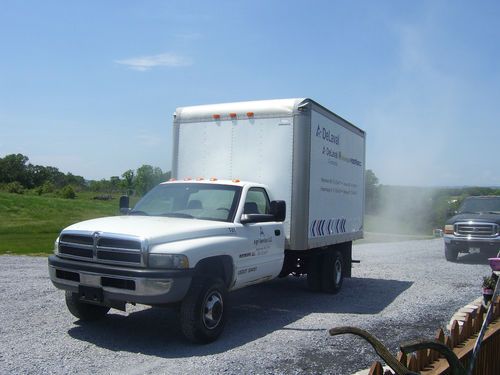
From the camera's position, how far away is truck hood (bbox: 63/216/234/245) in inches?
240

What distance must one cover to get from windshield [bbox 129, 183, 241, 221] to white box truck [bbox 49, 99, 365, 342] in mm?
17

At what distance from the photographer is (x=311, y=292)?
33.4ft

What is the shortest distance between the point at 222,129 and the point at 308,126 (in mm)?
1476

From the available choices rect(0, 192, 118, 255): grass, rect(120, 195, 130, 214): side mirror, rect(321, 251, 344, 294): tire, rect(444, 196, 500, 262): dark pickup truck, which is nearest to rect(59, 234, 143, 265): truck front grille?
rect(120, 195, 130, 214): side mirror

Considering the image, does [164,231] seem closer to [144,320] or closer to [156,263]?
[156,263]

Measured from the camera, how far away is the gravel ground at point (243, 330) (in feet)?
17.9

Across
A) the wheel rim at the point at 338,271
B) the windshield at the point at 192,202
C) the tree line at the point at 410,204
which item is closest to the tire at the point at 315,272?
the wheel rim at the point at 338,271

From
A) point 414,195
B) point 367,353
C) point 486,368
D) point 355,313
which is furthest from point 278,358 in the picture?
point 414,195

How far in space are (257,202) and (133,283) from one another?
8.81 feet

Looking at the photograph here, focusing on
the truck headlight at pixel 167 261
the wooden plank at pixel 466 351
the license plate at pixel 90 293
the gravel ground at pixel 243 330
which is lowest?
the gravel ground at pixel 243 330

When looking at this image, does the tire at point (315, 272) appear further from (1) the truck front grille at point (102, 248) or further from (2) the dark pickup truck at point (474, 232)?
(2) the dark pickup truck at point (474, 232)

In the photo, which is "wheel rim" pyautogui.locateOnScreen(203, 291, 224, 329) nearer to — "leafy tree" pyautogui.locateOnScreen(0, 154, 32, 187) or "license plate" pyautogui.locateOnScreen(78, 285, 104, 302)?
"license plate" pyautogui.locateOnScreen(78, 285, 104, 302)

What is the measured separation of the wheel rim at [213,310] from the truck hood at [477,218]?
39.2 ft

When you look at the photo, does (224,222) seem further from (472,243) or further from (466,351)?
(472,243)
